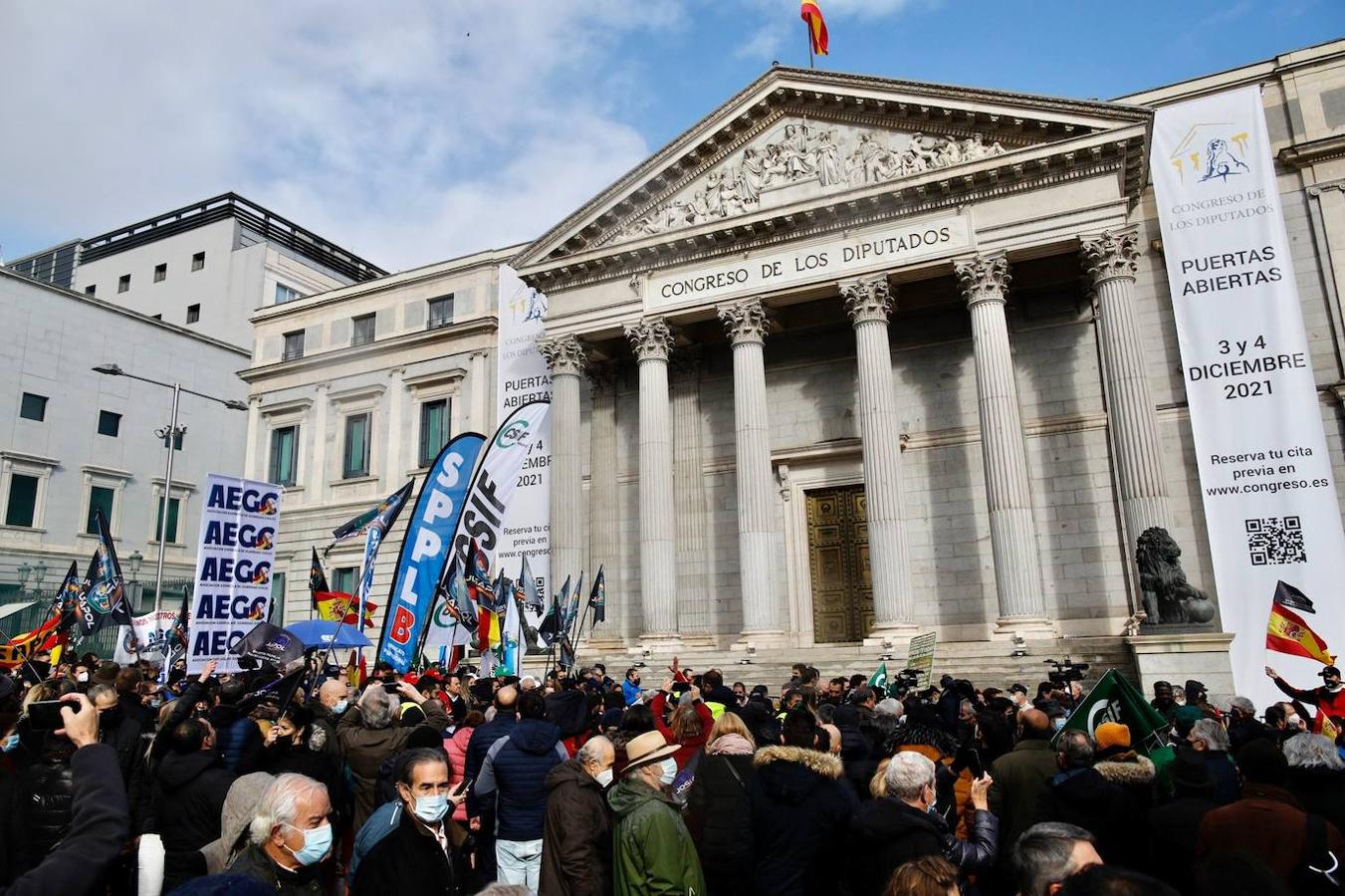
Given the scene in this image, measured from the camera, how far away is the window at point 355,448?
A: 34688 mm

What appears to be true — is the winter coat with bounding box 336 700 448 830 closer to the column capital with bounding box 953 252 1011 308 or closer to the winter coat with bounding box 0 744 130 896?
the winter coat with bounding box 0 744 130 896

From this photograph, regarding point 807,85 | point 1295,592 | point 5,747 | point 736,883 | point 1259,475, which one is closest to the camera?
point 5,747

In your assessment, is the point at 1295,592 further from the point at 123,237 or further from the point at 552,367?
→ the point at 123,237

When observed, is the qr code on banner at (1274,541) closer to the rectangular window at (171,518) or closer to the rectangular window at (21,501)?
the rectangular window at (21,501)

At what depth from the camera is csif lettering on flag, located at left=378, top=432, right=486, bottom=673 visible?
40.2ft

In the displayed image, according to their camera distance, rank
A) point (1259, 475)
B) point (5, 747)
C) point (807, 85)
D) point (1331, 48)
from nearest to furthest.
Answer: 1. point (5, 747)
2. point (1259, 475)
3. point (1331, 48)
4. point (807, 85)

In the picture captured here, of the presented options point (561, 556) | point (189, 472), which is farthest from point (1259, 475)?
point (189, 472)

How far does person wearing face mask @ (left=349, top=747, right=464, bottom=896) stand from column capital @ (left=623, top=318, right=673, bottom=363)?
21.3m

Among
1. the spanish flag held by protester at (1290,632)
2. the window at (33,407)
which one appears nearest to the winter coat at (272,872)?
the spanish flag held by protester at (1290,632)

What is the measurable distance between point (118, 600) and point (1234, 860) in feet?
65.5

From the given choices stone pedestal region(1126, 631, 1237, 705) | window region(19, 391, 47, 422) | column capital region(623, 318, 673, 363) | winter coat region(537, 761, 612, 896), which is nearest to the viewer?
winter coat region(537, 761, 612, 896)

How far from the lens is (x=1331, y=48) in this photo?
2275 cm

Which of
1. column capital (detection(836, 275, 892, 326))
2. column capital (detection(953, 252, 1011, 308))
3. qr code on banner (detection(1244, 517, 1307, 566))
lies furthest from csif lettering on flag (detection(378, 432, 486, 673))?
qr code on banner (detection(1244, 517, 1307, 566))

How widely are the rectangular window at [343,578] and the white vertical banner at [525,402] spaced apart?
8.21 metres
